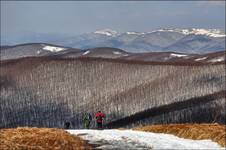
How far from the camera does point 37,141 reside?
108ft

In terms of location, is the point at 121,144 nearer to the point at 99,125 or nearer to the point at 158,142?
the point at 158,142

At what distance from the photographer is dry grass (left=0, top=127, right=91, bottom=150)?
3079 cm

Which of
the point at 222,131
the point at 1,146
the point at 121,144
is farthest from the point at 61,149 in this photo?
the point at 222,131

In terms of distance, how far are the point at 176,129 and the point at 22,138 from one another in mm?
19676

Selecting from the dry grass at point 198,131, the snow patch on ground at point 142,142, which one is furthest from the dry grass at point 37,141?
the dry grass at point 198,131

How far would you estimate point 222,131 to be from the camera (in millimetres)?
45156

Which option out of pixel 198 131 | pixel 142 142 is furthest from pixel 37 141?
pixel 198 131

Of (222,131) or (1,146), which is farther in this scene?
(222,131)

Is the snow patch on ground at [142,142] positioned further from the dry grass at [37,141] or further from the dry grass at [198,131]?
the dry grass at [37,141]

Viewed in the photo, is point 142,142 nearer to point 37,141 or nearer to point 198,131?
point 198,131

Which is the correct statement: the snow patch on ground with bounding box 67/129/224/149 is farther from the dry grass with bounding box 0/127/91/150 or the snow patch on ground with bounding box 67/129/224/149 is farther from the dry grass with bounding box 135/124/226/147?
the dry grass with bounding box 0/127/91/150

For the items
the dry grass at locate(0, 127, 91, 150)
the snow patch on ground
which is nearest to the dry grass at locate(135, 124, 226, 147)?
the snow patch on ground

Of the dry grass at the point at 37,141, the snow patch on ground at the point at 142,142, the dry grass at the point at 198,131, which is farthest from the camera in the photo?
the dry grass at the point at 198,131

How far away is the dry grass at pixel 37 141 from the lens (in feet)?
101
